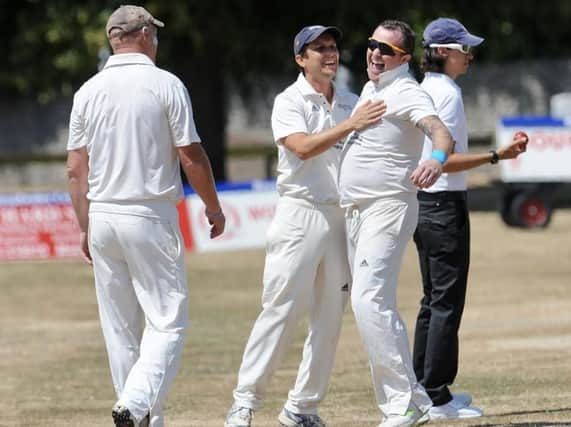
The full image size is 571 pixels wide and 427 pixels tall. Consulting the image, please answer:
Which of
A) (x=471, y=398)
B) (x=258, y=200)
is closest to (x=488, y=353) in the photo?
(x=471, y=398)

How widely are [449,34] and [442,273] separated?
1323 mm

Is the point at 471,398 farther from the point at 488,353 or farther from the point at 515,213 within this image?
the point at 515,213

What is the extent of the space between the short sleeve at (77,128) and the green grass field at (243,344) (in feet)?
6.72

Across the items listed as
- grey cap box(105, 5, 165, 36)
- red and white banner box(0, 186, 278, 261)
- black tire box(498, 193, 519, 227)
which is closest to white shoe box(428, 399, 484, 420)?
grey cap box(105, 5, 165, 36)

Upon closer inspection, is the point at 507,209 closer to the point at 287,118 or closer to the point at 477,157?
the point at 477,157

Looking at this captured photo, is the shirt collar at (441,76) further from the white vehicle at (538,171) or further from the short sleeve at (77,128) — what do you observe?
the white vehicle at (538,171)

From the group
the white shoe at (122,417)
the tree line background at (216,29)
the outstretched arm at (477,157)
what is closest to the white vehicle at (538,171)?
the tree line background at (216,29)

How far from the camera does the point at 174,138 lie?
7.41 m

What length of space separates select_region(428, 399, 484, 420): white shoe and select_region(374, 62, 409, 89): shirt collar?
1906 mm

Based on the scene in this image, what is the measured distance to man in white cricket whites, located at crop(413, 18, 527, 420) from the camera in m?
8.49

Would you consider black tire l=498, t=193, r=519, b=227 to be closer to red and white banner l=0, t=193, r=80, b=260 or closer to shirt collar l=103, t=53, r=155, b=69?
red and white banner l=0, t=193, r=80, b=260

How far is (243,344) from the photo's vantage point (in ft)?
42.1

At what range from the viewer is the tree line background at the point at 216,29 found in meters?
26.8

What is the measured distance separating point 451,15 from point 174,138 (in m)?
21.1
